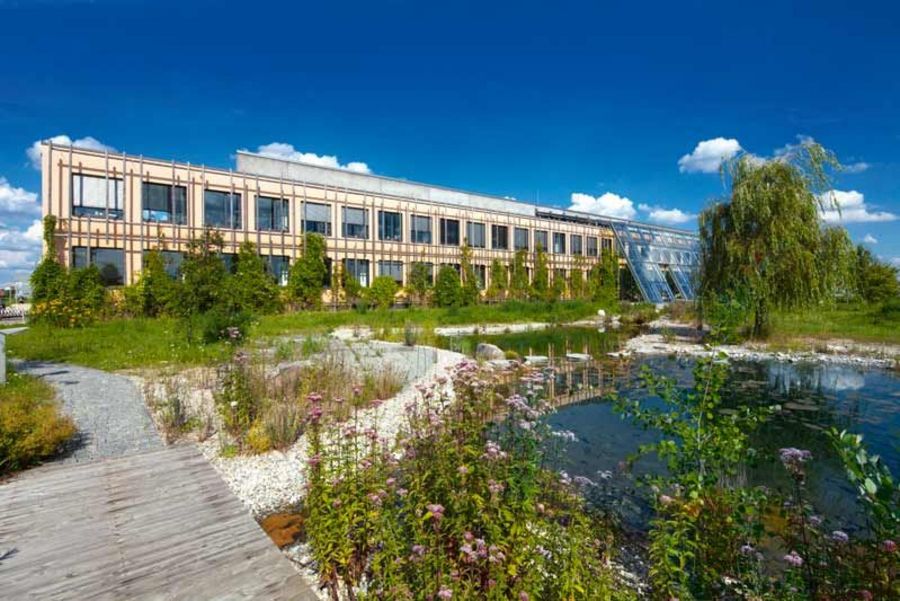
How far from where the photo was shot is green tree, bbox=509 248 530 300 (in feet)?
115

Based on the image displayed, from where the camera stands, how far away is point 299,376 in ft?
26.5

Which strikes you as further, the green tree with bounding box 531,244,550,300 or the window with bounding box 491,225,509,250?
the window with bounding box 491,225,509,250

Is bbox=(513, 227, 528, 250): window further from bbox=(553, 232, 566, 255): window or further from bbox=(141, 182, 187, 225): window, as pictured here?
bbox=(141, 182, 187, 225): window

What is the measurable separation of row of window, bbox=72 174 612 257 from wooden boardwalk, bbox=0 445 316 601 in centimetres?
2087

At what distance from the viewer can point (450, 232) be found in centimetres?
3372

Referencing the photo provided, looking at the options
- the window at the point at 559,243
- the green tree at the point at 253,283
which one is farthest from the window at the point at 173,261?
the window at the point at 559,243

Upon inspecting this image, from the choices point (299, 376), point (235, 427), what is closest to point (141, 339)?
point (299, 376)

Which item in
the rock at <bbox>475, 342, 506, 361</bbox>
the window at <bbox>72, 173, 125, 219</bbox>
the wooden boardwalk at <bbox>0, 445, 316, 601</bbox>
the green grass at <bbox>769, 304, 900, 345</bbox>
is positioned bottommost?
the wooden boardwalk at <bbox>0, 445, 316, 601</bbox>

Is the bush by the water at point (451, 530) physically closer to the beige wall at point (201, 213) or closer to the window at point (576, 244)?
the beige wall at point (201, 213)

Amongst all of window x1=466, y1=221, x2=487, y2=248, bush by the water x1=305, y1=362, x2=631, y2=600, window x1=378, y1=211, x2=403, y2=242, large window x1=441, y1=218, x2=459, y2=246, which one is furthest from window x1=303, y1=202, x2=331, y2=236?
bush by the water x1=305, y1=362, x2=631, y2=600

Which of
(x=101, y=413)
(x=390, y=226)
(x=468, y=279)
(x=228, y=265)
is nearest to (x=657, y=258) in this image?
(x=468, y=279)

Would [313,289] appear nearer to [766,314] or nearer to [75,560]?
[766,314]

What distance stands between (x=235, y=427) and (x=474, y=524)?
14.7 feet

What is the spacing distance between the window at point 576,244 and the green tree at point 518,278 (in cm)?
803
